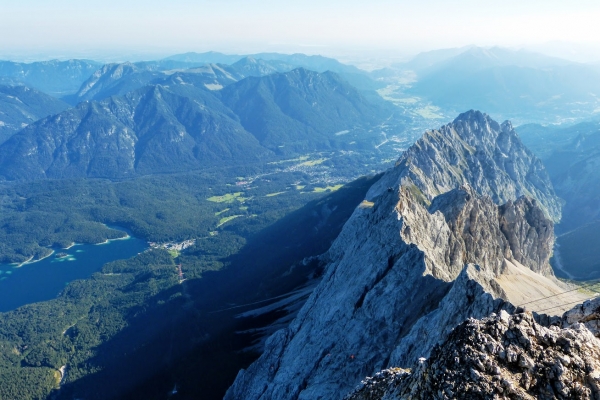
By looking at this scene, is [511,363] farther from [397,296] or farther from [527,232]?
[527,232]

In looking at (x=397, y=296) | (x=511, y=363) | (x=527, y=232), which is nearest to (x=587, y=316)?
(x=511, y=363)

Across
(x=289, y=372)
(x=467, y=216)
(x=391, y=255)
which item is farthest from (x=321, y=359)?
(x=467, y=216)

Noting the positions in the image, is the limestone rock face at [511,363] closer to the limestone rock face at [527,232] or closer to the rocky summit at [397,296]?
the rocky summit at [397,296]

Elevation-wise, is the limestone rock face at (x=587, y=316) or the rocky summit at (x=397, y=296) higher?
the limestone rock face at (x=587, y=316)

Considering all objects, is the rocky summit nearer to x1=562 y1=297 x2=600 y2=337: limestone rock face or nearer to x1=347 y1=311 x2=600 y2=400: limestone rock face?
x1=562 y1=297 x2=600 y2=337: limestone rock face

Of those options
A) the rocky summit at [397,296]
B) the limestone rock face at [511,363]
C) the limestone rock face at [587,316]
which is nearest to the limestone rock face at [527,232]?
the rocky summit at [397,296]

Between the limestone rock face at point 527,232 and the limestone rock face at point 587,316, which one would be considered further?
the limestone rock face at point 527,232

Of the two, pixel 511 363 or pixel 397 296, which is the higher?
pixel 511 363

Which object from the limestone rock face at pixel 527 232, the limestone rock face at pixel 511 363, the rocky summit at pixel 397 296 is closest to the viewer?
the limestone rock face at pixel 511 363

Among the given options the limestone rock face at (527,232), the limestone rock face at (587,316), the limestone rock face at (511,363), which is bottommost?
the limestone rock face at (527,232)
